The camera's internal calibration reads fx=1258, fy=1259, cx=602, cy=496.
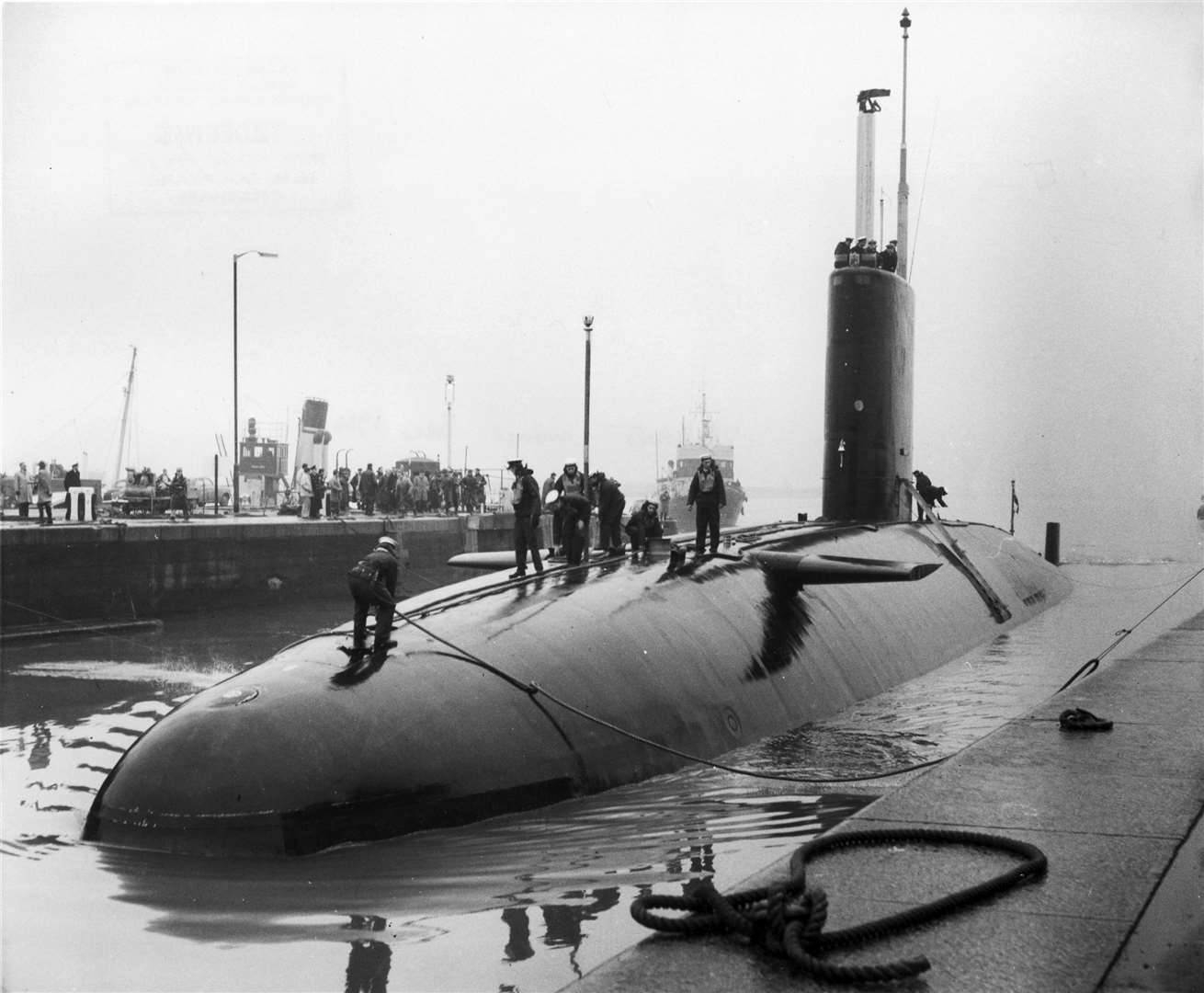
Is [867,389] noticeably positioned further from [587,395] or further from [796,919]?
[796,919]

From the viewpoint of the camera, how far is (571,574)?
37.5 ft

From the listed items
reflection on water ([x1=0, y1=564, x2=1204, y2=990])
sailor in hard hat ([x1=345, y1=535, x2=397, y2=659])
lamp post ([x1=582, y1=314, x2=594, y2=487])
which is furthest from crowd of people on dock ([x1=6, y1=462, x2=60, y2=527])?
sailor in hard hat ([x1=345, y1=535, x2=397, y2=659])

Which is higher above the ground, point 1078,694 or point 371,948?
point 1078,694

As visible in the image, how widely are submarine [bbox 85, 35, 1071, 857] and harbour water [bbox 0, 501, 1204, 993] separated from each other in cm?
19

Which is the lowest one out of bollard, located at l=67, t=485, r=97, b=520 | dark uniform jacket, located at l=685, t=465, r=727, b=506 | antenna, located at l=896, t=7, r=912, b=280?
bollard, located at l=67, t=485, r=97, b=520

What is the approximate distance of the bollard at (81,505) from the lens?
27959 mm

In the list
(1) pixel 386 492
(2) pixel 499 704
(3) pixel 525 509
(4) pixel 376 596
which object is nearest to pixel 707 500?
(3) pixel 525 509

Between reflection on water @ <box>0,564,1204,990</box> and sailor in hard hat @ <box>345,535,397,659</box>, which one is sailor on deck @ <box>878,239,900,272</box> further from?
sailor in hard hat @ <box>345,535,397,659</box>

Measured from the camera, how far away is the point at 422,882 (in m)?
6.72

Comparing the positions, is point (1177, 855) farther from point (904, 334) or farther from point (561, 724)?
point (904, 334)

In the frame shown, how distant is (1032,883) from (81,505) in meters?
27.3

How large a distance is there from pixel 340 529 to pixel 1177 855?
1114 inches

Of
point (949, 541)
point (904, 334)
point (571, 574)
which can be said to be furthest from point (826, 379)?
point (571, 574)

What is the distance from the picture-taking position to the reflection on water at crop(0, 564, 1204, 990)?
19.0 feet
